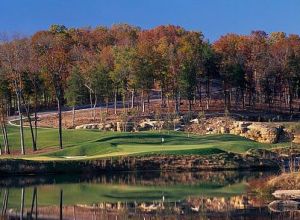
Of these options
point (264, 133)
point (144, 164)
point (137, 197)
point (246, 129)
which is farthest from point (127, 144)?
point (137, 197)

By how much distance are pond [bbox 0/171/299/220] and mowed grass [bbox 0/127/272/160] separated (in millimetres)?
4449

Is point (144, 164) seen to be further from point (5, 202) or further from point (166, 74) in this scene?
point (166, 74)

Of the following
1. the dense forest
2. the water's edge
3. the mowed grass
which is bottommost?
the water's edge

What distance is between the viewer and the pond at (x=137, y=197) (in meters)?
28.0

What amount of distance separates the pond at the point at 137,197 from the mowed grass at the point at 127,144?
4.45 metres

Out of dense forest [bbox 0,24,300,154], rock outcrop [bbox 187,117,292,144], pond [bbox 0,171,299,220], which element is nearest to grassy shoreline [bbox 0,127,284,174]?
pond [bbox 0,171,299,220]

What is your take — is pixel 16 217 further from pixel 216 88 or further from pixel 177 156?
pixel 216 88

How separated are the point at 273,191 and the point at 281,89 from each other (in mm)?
81032

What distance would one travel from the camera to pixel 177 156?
167 feet

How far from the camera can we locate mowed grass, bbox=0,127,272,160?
172 ft

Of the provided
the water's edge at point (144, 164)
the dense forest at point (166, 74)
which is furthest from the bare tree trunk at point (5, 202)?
the dense forest at point (166, 74)

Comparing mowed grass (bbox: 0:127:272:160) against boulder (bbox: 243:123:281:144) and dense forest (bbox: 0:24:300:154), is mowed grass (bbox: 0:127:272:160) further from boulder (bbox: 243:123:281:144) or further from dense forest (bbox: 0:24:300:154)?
dense forest (bbox: 0:24:300:154)

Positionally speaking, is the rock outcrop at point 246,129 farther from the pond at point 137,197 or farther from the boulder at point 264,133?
the pond at point 137,197

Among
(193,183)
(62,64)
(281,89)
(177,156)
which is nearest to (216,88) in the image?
(281,89)
